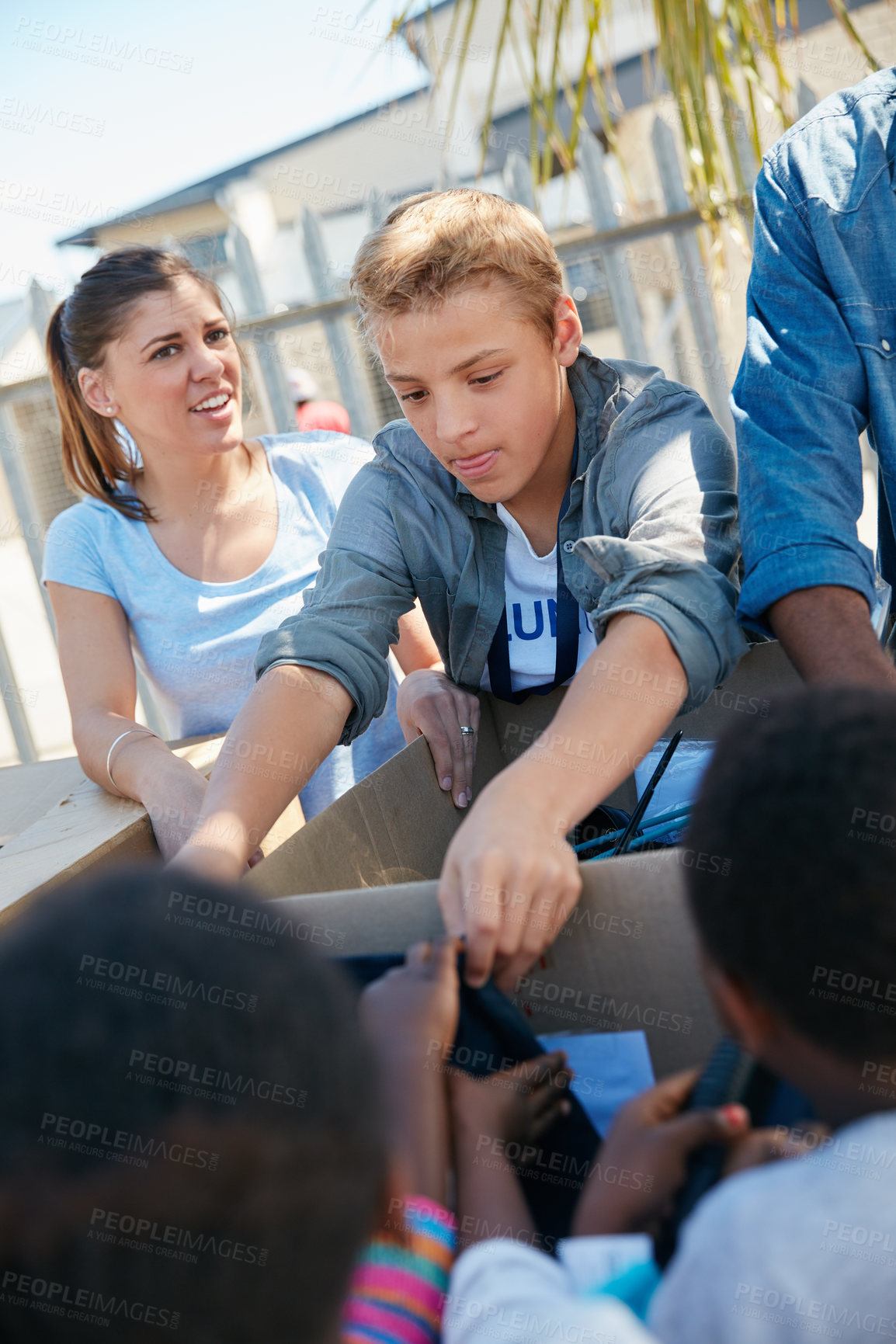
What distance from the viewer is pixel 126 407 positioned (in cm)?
191

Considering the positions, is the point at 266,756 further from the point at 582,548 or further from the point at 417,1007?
the point at 417,1007

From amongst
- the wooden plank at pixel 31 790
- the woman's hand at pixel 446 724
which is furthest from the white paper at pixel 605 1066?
the wooden plank at pixel 31 790

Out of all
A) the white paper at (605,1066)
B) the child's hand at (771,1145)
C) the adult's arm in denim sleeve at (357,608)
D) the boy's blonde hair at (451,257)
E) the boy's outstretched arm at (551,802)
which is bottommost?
the white paper at (605,1066)

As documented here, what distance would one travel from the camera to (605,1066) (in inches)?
27.9

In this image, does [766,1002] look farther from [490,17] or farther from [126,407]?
[490,17]

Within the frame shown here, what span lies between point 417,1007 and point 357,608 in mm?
681

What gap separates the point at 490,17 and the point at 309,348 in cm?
554

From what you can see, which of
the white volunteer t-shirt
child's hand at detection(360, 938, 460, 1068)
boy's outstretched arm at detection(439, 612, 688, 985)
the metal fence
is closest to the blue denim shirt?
boy's outstretched arm at detection(439, 612, 688, 985)

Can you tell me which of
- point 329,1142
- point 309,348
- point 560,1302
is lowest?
point 560,1302

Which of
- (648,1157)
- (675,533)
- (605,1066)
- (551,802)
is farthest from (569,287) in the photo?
(648,1157)

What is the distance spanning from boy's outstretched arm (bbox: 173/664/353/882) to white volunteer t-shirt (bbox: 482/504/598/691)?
25 centimetres

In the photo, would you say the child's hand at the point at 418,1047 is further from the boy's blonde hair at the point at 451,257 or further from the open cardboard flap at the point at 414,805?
the boy's blonde hair at the point at 451,257

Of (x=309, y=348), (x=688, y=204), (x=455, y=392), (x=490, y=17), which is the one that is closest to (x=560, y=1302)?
(x=455, y=392)

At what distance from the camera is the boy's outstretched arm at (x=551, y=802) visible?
71cm
